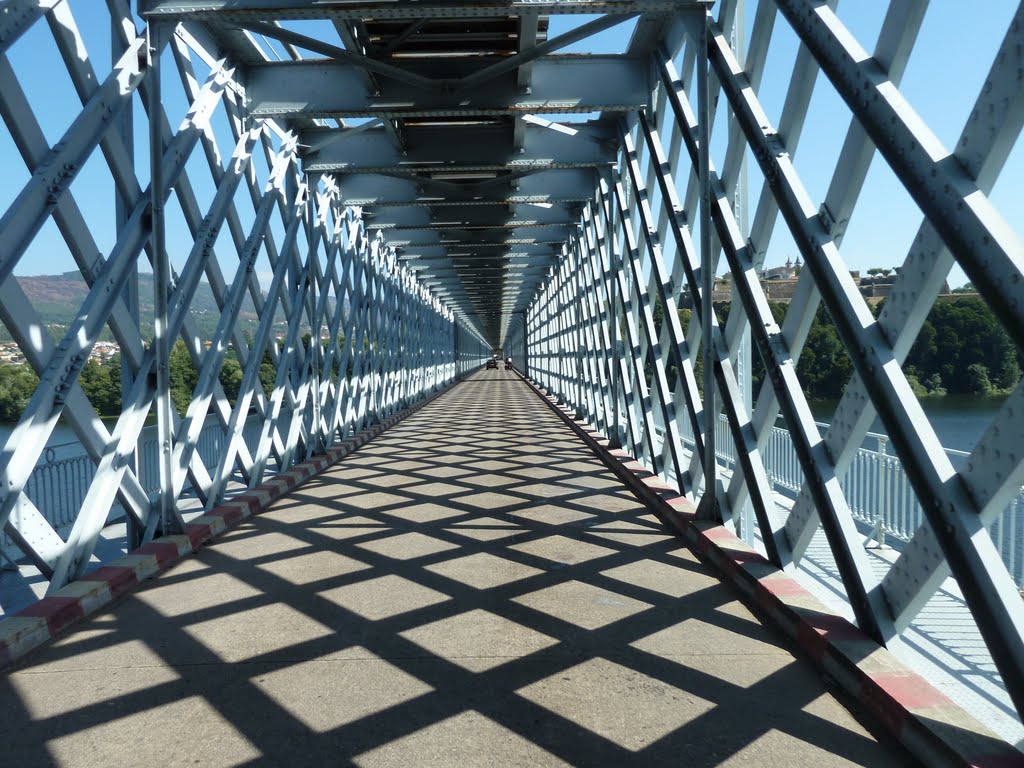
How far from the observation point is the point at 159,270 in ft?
20.4

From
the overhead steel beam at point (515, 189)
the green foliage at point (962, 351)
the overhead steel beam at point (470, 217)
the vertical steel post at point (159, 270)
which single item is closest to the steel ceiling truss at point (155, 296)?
the vertical steel post at point (159, 270)

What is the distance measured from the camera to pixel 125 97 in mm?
5734

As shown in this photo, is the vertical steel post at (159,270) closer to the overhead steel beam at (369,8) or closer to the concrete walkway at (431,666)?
the overhead steel beam at (369,8)

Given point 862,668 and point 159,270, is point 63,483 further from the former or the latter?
point 862,668

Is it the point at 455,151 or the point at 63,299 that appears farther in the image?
the point at 455,151

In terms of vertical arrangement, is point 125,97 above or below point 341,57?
below

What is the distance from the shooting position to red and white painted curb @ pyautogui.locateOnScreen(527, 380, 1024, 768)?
286cm

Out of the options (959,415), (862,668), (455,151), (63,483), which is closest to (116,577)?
(63,483)

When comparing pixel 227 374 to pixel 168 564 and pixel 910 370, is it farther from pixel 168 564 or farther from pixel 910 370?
pixel 910 370

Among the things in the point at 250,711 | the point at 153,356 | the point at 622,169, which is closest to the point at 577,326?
the point at 622,169

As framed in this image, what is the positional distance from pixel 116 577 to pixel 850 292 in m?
4.84

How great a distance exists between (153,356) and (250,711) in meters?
3.51

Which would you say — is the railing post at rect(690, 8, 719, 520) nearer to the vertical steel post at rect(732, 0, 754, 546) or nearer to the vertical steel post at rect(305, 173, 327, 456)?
the vertical steel post at rect(732, 0, 754, 546)

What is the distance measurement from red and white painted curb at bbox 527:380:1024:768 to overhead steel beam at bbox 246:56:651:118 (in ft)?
15.4
